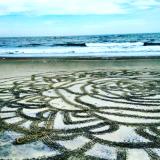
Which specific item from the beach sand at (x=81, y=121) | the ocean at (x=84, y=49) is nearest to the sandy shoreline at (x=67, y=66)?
the beach sand at (x=81, y=121)

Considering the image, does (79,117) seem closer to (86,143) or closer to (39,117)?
(39,117)

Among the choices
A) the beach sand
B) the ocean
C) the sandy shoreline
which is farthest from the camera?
the ocean

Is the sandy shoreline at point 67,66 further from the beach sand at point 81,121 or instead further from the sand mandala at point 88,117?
the beach sand at point 81,121

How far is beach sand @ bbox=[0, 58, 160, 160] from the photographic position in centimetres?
319

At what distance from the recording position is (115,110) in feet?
15.2

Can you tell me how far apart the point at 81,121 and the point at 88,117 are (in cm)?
21

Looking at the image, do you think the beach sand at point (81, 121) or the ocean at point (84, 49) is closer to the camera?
the beach sand at point (81, 121)

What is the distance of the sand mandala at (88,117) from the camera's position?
3.25 metres

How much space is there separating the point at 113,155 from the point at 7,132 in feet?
4.44

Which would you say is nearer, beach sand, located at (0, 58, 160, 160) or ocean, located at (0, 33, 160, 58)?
beach sand, located at (0, 58, 160, 160)

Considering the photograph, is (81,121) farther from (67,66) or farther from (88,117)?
(67,66)

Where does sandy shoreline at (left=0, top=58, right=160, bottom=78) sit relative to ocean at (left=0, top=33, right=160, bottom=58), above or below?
above

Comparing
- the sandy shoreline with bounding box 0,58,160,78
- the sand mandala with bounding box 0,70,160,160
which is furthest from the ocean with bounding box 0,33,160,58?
the sand mandala with bounding box 0,70,160,160

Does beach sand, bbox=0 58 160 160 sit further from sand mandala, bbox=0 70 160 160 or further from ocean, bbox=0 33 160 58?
ocean, bbox=0 33 160 58
